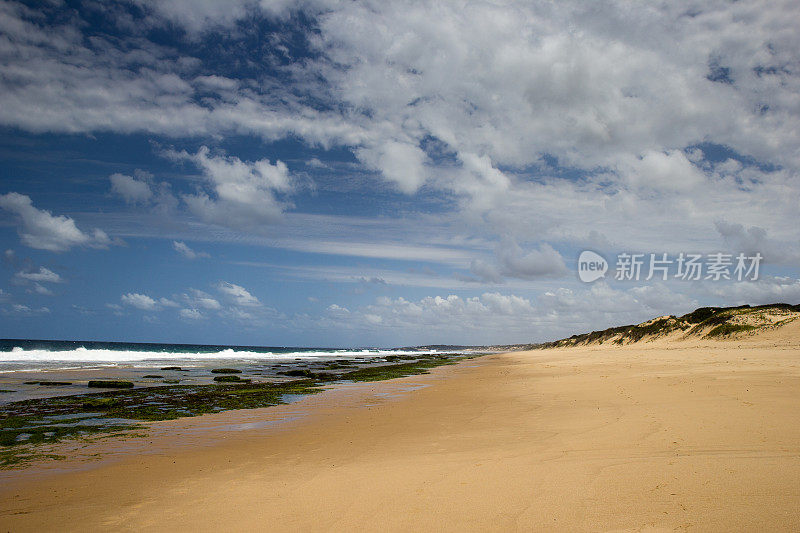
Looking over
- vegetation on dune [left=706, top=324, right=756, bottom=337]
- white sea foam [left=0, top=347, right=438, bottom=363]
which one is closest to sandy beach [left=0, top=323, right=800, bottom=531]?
vegetation on dune [left=706, top=324, right=756, bottom=337]

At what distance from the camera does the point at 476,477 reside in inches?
264

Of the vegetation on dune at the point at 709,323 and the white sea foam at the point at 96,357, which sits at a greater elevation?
the vegetation on dune at the point at 709,323

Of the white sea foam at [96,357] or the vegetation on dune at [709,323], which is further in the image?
the white sea foam at [96,357]

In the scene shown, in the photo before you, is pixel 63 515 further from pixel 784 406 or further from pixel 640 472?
pixel 784 406

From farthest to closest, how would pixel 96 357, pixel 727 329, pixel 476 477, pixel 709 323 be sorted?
pixel 96 357 < pixel 709 323 < pixel 727 329 < pixel 476 477

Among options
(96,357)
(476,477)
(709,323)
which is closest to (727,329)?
(709,323)

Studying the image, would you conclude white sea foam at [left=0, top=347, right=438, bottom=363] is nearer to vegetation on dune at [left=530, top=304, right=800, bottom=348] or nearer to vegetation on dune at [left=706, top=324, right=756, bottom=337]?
vegetation on dune at [left=530, top=304, right=800, bottom=348]

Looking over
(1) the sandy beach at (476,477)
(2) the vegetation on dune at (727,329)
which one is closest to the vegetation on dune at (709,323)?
(2) the vegetation on dune at (727,329)

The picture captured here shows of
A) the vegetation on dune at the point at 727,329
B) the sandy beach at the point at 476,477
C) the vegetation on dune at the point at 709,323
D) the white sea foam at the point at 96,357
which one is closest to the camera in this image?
the sandy beach at the point at 476,477

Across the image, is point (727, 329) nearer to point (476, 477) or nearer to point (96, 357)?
point (476, 477)

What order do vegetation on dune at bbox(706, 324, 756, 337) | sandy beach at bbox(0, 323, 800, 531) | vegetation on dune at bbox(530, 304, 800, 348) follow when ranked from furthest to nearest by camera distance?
vegetation on dune at bbox(530, 304, 800, 348) < vegetation on dune at bbox(706, 324, 756, 337) < sandy beach at bbox(0, 323, 800, 531)

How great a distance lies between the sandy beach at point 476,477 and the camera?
5.17 metres

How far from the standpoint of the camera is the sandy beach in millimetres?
5168

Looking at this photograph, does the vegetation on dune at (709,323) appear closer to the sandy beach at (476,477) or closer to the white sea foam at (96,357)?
the sandy beach at (476,477)
